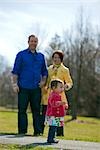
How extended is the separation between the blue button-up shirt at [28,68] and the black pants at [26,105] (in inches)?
5.6

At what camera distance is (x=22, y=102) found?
10.2 meters

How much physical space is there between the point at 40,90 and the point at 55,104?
1696mm

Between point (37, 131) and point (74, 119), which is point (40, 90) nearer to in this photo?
point (37, 131)

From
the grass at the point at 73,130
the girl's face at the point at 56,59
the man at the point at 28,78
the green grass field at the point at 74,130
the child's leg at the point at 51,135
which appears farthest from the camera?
the green grass field at the point at 74,130


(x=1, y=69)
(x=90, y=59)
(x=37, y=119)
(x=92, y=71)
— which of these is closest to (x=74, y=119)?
(x=90, y=59)

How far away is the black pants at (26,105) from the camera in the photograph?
10195 mm

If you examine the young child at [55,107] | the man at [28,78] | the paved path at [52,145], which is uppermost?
the man at [28,78]

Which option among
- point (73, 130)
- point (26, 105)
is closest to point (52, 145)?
point (26, 105)

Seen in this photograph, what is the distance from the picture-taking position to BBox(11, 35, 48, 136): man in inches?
398

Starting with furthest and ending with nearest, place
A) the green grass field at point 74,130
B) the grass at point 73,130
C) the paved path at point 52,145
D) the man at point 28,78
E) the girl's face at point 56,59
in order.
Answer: the green grass field at point 74,130
the grass at point 73,130
the man at point 28,78
the girl's face at point 56,59
the paved path at point 52,145

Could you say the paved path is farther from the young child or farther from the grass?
the grass

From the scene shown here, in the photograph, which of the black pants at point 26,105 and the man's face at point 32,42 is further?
the black pants at point 26,105

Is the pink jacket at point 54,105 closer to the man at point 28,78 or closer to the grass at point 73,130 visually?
the grass at point 73,130

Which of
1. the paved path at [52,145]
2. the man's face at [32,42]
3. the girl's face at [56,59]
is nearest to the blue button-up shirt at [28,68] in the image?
the man's face at [32,42]
